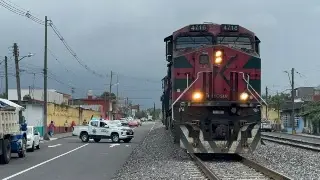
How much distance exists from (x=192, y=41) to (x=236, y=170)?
580 cm

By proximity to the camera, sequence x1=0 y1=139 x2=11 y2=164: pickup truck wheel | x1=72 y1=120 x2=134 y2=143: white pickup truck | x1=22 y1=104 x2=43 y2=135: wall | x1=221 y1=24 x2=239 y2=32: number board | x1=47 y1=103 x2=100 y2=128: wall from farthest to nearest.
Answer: x1=47 y1=103 x2=100 y2=128: wall → x1=22 y1=104 x2=43 y2=135: wall → x1=72 y1=120 x2=134 y2=143: white pickup truck → x1=0 y1=139 x2=11 y2=164: pickup truck wheel → x1=221 y1=24 x2=239 y2=32: number board

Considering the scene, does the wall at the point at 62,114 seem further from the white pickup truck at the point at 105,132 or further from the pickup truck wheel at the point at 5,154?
the pickup truck wheel at the point at 5,154

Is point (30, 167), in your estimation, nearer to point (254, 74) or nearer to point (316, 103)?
point (254, 74)

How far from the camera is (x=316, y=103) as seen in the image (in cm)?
7088

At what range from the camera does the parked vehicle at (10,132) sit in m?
22.6

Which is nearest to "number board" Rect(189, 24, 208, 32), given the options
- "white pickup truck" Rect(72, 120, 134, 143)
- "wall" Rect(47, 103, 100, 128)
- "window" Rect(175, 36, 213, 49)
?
"window" Rect(175, 36, 213, 49)

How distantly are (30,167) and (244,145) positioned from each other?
8.30 meters

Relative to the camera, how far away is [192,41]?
800 inches

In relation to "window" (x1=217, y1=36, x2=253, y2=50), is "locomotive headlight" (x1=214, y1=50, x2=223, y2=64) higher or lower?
lower

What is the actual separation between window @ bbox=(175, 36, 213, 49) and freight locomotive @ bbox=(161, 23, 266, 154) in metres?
0.63

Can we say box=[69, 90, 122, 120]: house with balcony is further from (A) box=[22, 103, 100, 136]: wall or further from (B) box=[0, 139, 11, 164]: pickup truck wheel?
(B) box=[0, 139, 11, 164]: pickup truck wheel

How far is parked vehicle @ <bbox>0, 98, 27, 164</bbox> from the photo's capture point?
74.1 ft

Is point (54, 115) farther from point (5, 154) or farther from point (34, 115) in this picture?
point (5, 154)

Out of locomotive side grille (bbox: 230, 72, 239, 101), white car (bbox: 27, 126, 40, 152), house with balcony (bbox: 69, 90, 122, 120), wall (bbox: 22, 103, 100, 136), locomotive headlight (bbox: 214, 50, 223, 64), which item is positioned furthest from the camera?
house with balcony (bbox: 69, 90, 122, 120)
